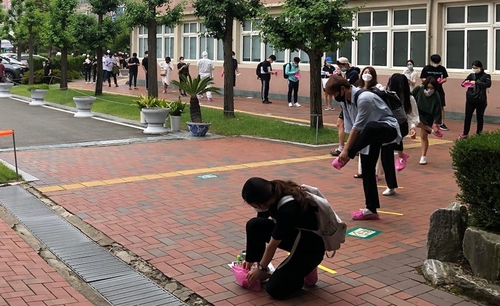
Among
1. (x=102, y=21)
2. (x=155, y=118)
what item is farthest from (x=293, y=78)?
(x=102, y=21)

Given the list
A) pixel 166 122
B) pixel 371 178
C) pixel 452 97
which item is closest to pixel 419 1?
pixel 452 97

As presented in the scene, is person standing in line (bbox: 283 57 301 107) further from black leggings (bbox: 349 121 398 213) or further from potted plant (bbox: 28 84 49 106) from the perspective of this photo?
black leggings (bbox: 349 121 398 213)

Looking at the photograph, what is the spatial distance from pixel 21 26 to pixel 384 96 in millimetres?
31239

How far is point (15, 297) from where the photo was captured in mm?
5594

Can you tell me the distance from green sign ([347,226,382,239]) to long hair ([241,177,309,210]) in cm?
206

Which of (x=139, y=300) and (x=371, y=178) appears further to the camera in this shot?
(x=371, y=178)

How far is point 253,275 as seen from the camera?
550 cm

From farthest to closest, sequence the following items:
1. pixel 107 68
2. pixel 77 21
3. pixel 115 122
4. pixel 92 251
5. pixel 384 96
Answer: pixel 107 68 < pixel 77 21 < pixel 115 122 < pixel 384 96 < pixel 92 251

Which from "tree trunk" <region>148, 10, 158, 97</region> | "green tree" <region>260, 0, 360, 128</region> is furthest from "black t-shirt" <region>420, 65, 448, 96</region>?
"tree trunk" <region>148, 10, 158, 97</region>

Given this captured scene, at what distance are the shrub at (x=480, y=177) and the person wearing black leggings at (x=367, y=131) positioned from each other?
1795 millimetres

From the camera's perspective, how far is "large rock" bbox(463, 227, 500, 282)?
541 cm

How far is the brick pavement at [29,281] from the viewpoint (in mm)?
5559

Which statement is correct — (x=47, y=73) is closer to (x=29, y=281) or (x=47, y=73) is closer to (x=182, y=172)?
(x=182, y=172)

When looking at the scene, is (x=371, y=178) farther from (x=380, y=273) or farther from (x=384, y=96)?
(x=380, y=273)
